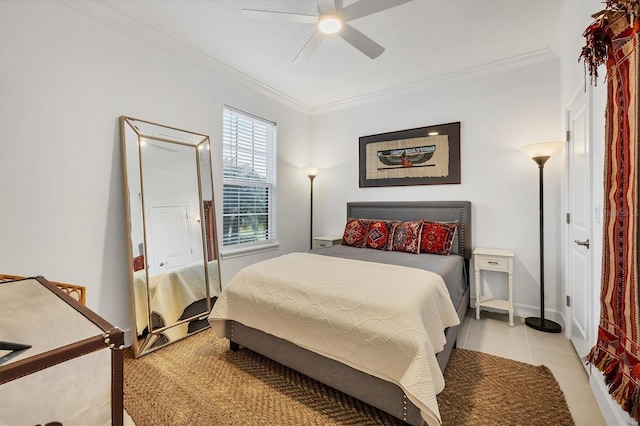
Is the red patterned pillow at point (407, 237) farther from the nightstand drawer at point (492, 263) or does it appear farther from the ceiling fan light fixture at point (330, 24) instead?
the ceiling fan light fixture at point (330, 24)

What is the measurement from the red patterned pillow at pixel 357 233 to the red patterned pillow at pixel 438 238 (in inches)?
28.0

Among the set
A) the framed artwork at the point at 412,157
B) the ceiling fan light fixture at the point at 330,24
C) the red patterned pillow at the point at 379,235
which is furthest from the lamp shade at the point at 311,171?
the ceiling fan light fixture at the point at 330,24

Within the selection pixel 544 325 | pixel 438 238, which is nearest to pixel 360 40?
pixel 438 238

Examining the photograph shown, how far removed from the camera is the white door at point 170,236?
101 inches

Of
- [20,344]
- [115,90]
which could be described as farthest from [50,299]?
[115,90]

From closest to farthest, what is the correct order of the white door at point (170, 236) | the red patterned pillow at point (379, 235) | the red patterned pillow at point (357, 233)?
the white door at point (170, 236)
the red patterned pillow at point (379, 235)
the red patterned pillow at point (357, 233)

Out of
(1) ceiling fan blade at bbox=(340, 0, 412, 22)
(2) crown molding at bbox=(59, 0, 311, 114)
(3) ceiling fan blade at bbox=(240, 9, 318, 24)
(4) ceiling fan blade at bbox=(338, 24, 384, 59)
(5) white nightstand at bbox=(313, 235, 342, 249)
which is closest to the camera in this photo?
(1) ceiling fan blade at bbox=(340, 0, 412, 22)

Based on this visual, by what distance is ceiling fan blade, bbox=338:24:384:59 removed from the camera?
2096 millimetres

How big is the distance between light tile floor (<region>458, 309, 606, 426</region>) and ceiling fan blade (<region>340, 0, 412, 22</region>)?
106 inches

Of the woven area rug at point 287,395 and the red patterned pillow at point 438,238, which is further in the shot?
the red patterned pillow at point 438,238

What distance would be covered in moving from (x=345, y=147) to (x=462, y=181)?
1757mm

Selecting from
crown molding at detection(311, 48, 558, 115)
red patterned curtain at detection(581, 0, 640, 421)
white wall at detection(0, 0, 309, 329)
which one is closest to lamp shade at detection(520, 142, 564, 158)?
crown molding at detection(311, 48, 558, 115)

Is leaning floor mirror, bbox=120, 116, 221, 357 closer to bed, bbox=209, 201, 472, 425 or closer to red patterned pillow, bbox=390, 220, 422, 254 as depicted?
bed, bbox=209, 201, 472, 425

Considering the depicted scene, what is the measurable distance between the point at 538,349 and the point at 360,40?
2.93 metres
